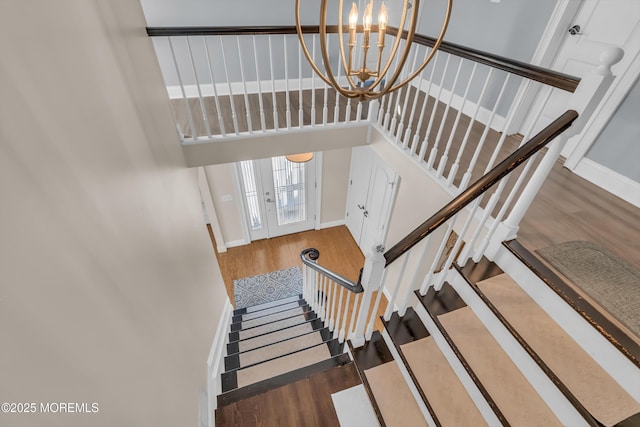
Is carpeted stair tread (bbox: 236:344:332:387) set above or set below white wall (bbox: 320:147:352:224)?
below

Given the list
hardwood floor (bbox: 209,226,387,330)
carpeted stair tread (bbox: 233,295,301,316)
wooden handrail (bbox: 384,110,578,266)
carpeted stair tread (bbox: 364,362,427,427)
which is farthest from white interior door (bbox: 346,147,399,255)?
wooden handrail (bbox: 384,110,578,266)

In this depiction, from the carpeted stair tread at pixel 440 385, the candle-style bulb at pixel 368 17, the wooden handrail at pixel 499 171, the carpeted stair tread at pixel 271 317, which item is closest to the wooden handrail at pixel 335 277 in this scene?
the wooden handrail at pixel 499 171

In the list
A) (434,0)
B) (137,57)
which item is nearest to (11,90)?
(137,57)

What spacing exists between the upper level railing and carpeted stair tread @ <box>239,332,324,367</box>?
1.02ft

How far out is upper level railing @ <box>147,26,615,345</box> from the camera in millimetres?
1584

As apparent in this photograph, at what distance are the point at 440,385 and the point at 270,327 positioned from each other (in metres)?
2.27

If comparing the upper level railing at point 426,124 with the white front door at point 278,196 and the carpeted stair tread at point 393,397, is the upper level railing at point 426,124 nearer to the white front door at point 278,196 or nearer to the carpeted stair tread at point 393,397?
the carpeted stair tread at point 393,397

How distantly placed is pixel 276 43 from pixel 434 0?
2015mm

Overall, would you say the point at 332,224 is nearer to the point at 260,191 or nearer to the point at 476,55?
Answer: the point at 260,191

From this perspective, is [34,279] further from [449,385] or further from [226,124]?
[226,124]

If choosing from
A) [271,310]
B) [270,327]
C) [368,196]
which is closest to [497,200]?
[270,327]

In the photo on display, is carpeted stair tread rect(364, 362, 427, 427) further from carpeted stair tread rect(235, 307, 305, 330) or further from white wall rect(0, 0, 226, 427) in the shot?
carpeted stair tread rect(235, 307, 305, 330)

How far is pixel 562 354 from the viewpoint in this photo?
1.49m

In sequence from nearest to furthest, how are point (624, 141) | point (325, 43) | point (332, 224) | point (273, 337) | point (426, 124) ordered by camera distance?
point (325, 43) < point (624, 141) < point (426, 124) < point (273, 337) < point (332, 224)
